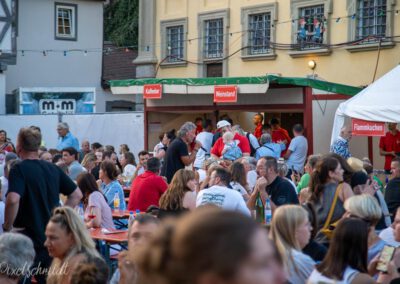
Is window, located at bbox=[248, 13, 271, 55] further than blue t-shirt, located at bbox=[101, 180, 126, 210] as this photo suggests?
Yes

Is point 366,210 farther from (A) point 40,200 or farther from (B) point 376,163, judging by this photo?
(B) point 376,163

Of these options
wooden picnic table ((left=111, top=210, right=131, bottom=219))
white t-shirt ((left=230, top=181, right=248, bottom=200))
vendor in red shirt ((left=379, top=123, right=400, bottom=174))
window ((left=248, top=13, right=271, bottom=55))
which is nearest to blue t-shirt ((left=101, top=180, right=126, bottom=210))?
wooden picnic table ((left=111, top=210, right=131, bottom=219))

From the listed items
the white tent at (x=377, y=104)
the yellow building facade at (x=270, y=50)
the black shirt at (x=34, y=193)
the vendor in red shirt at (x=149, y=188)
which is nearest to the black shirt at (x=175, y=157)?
the vendor in red shirt at (x=149, y=188)

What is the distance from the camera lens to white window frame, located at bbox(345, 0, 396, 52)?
66.4 feet

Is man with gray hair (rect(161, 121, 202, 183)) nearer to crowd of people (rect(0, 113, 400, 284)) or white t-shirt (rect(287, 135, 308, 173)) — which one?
crowd of people (rect(0, 113, 400, 284))

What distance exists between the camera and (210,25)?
25.7 m

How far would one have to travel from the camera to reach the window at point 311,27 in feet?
72.5

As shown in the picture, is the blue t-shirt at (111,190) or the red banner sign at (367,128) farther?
the red banner sign at (367,128)

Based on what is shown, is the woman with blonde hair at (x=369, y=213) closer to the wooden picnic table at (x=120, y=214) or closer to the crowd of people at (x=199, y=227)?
the crowd of people at (x=199, y=227)

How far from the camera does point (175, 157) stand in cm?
1216

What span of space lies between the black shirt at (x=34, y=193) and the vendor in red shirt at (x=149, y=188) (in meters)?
3.34

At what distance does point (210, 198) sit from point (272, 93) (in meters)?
10.1

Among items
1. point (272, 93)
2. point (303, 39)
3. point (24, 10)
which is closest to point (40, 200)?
point (272, 93)

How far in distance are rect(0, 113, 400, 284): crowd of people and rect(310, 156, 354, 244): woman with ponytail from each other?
1cm
